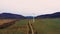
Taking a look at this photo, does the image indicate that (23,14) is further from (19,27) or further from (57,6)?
(19,27)

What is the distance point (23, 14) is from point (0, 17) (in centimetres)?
23

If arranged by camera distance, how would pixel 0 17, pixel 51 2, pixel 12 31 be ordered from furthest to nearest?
1. pixel 51 2
2. pixel 0 17
3. pixel 12 31

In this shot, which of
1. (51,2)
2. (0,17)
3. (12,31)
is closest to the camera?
(12,31)

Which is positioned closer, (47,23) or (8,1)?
(47,23)

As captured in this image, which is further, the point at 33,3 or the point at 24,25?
the point at 33,3

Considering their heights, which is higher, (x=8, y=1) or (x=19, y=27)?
(x=8, y=1)

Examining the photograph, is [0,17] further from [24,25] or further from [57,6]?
[57,6]

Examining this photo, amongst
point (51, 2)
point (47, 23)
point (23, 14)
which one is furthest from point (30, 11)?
point (47, 23)

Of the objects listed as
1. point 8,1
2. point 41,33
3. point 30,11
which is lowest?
point 41,33

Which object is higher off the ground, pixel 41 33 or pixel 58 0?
pixel 58 0

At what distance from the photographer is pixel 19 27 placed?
2.44 feet

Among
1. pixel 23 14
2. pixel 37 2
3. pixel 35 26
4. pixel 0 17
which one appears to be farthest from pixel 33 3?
pixel 35 26

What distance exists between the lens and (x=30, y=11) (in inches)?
46.3

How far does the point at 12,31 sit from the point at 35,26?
0.49 feet
